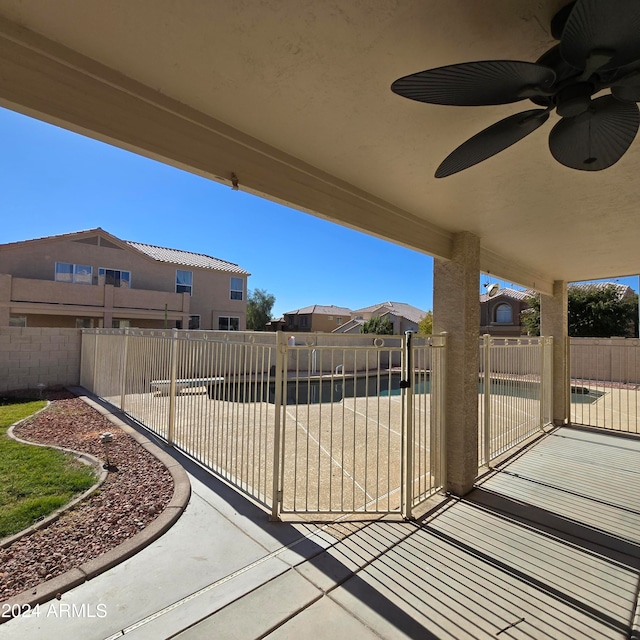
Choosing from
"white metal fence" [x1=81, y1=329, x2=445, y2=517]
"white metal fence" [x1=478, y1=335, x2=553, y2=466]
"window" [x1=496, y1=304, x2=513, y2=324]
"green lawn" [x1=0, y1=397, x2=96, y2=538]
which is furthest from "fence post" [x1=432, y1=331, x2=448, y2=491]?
"window" [x1=496, y1=304, x2=513, y2=324]

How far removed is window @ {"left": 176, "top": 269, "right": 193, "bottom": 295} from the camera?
65.6 ft

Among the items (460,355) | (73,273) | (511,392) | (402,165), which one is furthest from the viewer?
(73,273)

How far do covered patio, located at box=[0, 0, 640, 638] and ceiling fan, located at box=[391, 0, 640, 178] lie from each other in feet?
0.90

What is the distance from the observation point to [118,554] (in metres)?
2.54

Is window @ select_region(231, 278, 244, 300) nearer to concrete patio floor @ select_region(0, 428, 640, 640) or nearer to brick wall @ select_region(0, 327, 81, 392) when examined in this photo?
brick wall @ select_region(0, 327, 81, 392)

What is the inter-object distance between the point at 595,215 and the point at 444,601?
3.87 meters

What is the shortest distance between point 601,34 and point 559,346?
708cm

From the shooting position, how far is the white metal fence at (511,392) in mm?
4797

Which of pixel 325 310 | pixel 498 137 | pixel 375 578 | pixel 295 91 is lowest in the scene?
pixel 375 578

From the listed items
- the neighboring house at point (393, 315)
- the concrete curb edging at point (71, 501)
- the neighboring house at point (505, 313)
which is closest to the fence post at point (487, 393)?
the concrete curb edging at point (71, 501)

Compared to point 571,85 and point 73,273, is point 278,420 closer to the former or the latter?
point 571,85

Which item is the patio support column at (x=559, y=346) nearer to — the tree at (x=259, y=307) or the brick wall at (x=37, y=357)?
the brick wall at (x=37, y=357)

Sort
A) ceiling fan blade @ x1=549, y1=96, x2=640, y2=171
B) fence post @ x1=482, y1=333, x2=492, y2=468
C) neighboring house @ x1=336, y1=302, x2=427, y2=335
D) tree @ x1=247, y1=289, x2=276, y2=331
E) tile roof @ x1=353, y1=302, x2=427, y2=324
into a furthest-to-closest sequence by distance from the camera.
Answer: tile roof @ x1=353, y1=302, x2=427, y2=324
neighboring house @ x1=336, y1=302, x2=427, y2=335
tree @ x1=247, y1=289, x2=276, y2=331
fence post @ x1=482, y1=333, x2=492, y2=468
ceiling fan blade @ x1=549, y1=96, x2=640, y2=171

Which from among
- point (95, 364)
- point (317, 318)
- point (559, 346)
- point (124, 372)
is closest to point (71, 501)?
point (124, 372)
